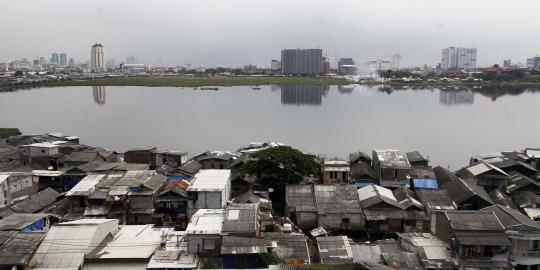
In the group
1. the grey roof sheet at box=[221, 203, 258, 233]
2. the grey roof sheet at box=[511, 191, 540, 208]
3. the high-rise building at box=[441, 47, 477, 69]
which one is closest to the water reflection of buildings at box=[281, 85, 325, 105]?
the grey roof sheet at box=[511, 191, 540, 208]

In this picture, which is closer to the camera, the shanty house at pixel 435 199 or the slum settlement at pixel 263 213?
the slum settlement at pixel 263 213

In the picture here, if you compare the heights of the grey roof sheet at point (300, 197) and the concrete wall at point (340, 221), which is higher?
the grey roof sheet at point (300, 197)

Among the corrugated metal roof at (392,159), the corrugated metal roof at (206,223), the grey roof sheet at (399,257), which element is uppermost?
the corrugated metal roof at (392,159)

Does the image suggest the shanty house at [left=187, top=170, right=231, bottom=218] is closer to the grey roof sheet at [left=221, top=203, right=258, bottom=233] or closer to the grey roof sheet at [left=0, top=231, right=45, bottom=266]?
the grey roof sheet at [left=221, top=203, right=258, bottom=233]

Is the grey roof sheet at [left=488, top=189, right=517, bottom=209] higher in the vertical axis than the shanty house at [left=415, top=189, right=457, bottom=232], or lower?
lower

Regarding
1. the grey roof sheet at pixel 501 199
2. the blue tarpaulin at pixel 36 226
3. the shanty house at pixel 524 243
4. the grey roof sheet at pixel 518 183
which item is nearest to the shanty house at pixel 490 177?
the grey roof sheet at pixel 518 183

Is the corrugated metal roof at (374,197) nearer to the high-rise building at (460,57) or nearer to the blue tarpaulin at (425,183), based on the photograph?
the blue tarpaulin at (425,183)

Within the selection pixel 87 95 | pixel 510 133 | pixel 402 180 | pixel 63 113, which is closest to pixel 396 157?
pixel 402 180
